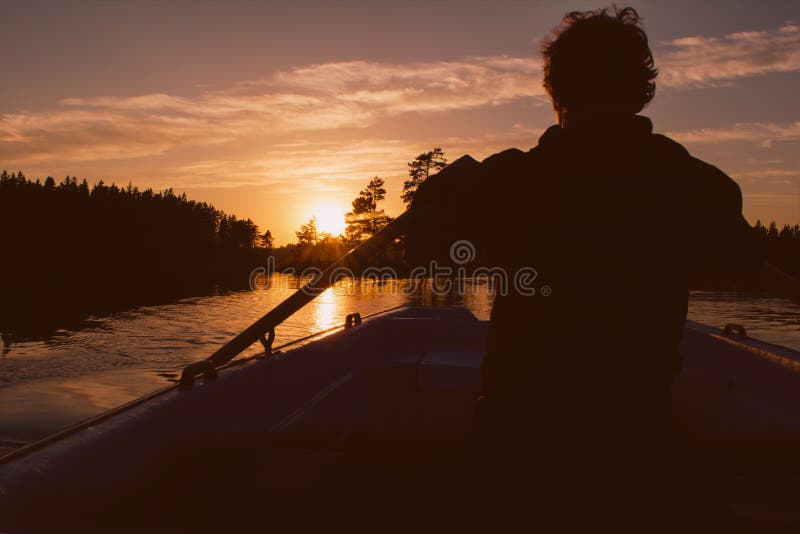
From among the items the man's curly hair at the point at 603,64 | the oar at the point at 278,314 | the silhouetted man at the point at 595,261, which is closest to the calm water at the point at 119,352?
the oar at the point at 278,314

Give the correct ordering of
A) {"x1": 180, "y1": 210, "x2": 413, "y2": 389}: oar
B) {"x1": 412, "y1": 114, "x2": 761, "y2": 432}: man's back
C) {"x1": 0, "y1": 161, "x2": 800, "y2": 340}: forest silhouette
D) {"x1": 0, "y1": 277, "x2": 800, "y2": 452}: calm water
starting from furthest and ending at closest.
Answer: {"x1": 0, "y1": 161, "x2": 800, "y2": 340}: forest silhouette
{"x1": 0, "y1": 277, "x2": 800, "y2": 452}: calm water
{"x1": 180, "y1": 210, "x2": 413, "y2": 389}: oar
{"x1": 412, "y1": 114, "x2": 761, "y2": 432}: man's back

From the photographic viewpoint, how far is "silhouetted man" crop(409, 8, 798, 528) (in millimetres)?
1367

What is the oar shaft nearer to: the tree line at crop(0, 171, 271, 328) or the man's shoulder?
the man's shoulder

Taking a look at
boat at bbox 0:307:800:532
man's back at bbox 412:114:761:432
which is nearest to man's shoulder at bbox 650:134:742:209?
man's back at bbox 412:114:761:432

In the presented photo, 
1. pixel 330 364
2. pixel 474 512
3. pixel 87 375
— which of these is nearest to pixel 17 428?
pixel 87 375

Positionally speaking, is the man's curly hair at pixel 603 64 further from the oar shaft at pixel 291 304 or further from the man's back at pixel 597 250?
the oar shaft at pixel 291 304

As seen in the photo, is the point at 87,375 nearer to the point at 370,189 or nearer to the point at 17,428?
the point at 17,428

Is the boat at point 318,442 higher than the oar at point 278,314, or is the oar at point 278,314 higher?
the oar at point 278,314

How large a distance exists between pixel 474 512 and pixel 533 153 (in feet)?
3.05

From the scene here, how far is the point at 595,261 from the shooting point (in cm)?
137

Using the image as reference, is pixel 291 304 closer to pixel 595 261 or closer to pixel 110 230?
pixel 595 261

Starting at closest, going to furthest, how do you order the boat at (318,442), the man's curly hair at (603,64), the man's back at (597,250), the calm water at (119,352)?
1. the man's back at (597,250)
2. the man's curly hair at (603,64)
3. the boat at (318,442)
4. the calm water at (119,352)

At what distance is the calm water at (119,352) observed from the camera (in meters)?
7.06

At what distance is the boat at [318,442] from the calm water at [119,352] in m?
3.87
